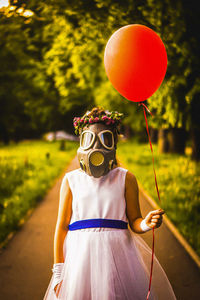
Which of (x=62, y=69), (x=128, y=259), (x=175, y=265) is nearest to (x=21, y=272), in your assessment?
(x=175, y=265)

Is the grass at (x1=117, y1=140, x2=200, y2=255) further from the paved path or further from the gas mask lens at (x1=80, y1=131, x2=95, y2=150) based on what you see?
the gas mask lens at (x1=80, y1=131, x2=95, y2=150)

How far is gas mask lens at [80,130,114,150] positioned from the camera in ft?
7.78

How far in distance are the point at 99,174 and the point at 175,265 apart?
2710 mm

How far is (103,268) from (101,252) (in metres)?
0.11

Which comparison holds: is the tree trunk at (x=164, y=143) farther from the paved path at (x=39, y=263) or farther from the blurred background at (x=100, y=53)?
the paved path at (x=39, y=263)

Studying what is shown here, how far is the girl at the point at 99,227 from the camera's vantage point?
7.37ft

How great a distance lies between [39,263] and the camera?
4.45 meters

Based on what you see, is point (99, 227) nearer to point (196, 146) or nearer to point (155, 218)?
point (155, 218)

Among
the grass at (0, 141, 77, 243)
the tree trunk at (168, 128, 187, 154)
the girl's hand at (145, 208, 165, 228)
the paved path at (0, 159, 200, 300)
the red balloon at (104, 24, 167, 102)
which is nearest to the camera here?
the girl's hand at (145, 208, 165, 228)

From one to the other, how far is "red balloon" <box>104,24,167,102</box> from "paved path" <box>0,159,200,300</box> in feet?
8.05

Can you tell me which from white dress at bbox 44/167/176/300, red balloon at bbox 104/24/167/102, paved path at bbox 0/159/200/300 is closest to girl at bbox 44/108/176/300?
white dress at bbox 44/167/176/300

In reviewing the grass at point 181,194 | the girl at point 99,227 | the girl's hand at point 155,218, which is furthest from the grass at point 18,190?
the girl's hand at point 155,218

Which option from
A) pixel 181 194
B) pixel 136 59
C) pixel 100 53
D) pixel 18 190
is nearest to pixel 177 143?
pixel 181 194

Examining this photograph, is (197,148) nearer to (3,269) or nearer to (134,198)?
(3,269)
